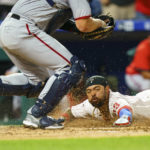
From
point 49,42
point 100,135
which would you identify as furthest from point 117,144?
point 49,42

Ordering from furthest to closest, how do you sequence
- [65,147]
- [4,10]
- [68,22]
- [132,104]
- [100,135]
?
[4,10]
[132,104]
[68,22]
[100,135]
[65,147]

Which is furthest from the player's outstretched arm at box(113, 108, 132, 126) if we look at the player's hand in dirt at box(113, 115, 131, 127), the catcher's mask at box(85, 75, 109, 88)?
the catcher's mask at box(85, 75, 109, 88)

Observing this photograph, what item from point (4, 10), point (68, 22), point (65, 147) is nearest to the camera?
point (65, 147)

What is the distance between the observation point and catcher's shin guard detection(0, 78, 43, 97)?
4.95 meters

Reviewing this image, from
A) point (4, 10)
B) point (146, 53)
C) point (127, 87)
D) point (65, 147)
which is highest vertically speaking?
point (4, 10)

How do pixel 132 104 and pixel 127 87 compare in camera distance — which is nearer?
pixel 132 104

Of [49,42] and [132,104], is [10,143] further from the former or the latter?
[132,104]

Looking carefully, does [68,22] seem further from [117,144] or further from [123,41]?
[123,41]

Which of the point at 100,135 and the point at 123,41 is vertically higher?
the point at 123,41

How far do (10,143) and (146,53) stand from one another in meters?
5.19

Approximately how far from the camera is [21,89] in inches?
197

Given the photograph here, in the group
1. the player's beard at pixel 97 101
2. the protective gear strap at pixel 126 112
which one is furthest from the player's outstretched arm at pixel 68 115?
the protective gear strap at pixel 126 112

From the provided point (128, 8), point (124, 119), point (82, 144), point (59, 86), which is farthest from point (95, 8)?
point (82, 144)

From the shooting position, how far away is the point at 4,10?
848 centimetres
